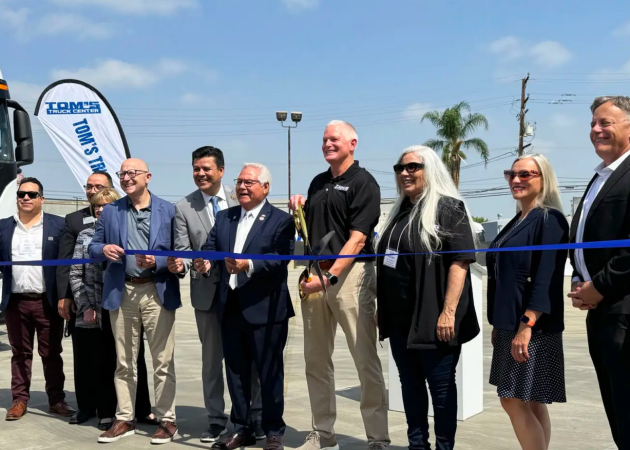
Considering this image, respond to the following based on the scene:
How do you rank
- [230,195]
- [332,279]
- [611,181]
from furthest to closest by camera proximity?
[230,195] → [332,279] → [611,181]

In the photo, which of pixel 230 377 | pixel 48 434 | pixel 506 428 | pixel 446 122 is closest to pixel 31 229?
pixel 48 434

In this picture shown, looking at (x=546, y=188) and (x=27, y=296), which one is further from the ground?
(x=546, y=188)

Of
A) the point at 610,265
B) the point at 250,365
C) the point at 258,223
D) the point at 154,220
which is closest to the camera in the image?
the point at 610,265

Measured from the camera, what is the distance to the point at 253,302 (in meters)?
5.02

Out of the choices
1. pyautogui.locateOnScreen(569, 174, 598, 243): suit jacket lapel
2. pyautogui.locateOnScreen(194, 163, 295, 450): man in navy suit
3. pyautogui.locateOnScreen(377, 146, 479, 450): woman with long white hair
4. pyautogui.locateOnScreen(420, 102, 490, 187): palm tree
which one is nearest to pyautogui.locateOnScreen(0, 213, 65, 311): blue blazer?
pyautogui.locateOnScreen(194, 163, 295, 450): man in navy suit

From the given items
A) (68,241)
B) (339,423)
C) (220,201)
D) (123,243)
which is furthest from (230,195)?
(339,423)

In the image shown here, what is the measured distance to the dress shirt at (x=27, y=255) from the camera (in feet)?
20.5

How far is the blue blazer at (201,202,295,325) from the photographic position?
5.02m

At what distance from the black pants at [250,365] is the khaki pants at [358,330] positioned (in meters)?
0.26

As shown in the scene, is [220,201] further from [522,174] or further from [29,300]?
[522,174]

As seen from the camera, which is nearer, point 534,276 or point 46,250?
point 534,276

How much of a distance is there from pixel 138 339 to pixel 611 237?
3.58 m

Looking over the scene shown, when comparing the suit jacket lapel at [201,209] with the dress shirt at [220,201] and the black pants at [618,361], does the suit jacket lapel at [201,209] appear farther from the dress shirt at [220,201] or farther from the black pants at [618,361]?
the black pants at [618,361]

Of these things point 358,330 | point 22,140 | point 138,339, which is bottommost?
point 138,339
